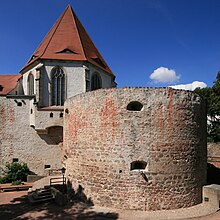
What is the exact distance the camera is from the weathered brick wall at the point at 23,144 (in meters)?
19.1

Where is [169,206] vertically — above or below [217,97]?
below

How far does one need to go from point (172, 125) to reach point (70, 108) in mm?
5922

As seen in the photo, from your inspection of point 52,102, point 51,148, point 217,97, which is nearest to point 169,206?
point 51,148

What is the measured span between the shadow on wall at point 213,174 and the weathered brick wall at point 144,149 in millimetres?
6319

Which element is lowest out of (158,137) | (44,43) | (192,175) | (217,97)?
(192,175)

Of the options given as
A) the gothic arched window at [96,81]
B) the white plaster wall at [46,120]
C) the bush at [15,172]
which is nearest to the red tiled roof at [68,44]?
the gothic arched window at [96,81]

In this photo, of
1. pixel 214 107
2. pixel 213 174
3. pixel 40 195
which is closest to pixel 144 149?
pixel 40 195

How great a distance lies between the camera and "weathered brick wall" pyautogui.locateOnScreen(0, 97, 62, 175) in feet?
62.7

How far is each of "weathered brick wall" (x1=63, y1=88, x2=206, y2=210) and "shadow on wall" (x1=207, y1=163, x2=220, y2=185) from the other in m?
6.32

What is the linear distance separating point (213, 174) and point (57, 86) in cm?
1478

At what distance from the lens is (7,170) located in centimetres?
1892

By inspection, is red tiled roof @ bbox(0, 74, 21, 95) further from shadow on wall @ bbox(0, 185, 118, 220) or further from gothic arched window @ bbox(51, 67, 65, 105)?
shadow on wall @ bbox(0, 185, 118, 220)

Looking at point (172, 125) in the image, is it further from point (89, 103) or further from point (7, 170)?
point (7, 170)

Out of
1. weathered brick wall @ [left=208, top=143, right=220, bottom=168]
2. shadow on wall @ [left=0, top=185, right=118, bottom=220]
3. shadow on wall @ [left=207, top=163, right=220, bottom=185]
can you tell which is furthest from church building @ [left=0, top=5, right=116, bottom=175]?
weathered brick wall @ [left=208, top=143, right=220, bottom=168]
